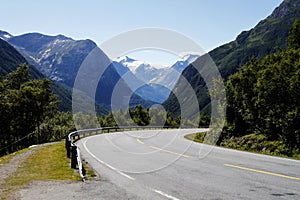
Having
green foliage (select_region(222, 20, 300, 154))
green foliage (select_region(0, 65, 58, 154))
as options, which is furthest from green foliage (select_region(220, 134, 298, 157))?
green foliage (select_region(0, 65, 58, 154))

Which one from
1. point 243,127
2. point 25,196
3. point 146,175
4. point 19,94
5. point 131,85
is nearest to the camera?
point 25,196

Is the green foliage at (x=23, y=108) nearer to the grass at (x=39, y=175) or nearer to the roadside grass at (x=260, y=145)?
the roadside grass at (x=260, y=145)

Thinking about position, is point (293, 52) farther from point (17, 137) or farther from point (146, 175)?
point (17, 137)

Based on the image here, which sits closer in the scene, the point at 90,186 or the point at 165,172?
the point at 90,186

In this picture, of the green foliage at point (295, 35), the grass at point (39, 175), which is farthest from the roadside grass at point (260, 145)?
the green foliage at point (295, 35)

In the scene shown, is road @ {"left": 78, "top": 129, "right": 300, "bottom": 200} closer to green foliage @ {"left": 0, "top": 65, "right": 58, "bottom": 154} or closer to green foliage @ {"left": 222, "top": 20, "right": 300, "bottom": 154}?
green foliage @ {"left": 222, "top": 20, "right": 300, "bottom": 154}

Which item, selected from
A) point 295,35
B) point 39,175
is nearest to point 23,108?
point 295,35

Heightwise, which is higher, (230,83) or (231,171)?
(230,83)

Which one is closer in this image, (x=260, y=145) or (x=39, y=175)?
(x=39, y=175)

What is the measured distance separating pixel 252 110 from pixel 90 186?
27175mm

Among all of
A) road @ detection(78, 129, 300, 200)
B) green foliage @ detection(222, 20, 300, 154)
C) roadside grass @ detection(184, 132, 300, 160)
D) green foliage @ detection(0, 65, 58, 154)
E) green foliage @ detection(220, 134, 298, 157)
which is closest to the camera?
road @ detection(78, 129, 300, 200)

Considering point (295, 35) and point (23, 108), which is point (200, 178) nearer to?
point (295, 35)

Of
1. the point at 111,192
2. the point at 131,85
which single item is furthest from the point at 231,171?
the point at 131,85

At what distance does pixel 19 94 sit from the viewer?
5212 cm
